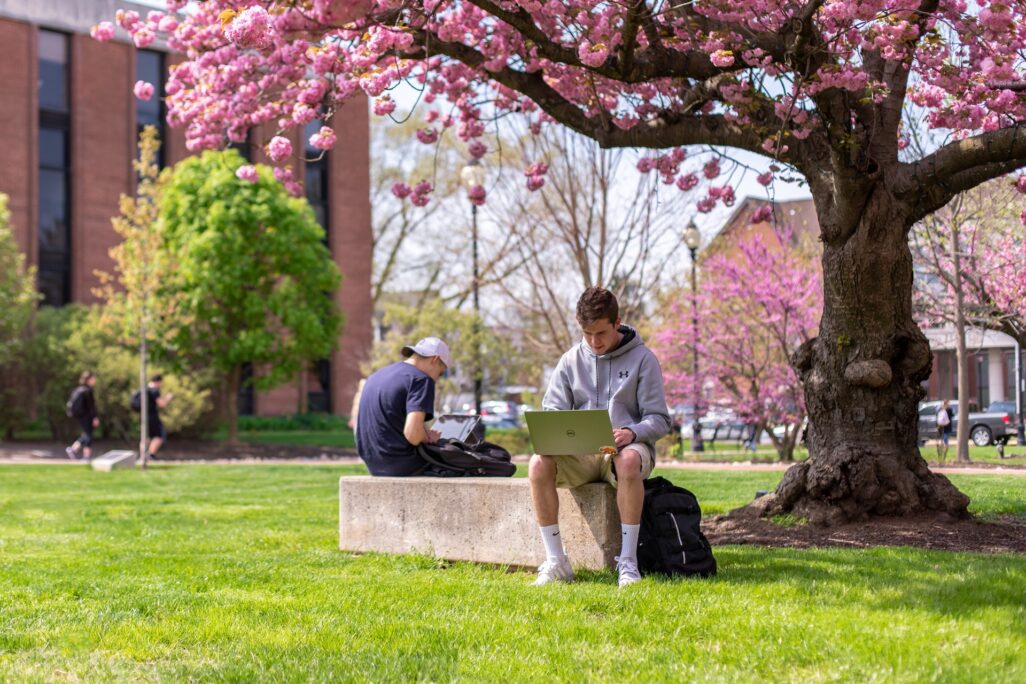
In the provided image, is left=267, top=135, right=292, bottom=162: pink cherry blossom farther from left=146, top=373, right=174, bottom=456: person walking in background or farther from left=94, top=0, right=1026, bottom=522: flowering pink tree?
left=146, top=373, right=174, bottom=456: person walking in background

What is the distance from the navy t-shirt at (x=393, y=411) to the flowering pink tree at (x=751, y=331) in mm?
15111

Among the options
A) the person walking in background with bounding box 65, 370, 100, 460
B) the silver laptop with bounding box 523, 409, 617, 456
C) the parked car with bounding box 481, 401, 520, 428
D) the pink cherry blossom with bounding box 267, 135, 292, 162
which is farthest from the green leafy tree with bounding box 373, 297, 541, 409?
the silver laptop with bounding box 523, 409, 617, 456

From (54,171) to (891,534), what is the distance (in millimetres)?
37147

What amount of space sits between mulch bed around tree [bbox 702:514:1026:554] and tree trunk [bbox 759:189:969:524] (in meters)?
0.16

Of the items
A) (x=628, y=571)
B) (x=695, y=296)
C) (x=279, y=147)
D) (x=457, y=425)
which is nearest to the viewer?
(x=628, y=571)

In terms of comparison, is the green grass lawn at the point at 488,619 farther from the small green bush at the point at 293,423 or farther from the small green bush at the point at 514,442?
the small green bush at the point at 293,423

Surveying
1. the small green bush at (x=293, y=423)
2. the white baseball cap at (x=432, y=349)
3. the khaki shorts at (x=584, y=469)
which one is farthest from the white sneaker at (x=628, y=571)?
the small green bush at (x=293, y=423)

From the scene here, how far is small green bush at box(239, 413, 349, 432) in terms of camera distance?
4053 centimetres

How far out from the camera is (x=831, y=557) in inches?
268

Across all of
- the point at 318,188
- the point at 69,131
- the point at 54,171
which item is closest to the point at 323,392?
the point at 318,188

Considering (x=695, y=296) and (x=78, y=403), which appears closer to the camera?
(x=695, y=296)

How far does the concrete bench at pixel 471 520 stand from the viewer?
6570 mm

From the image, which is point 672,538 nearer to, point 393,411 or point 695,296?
point 393,411

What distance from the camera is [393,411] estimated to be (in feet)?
25.8
